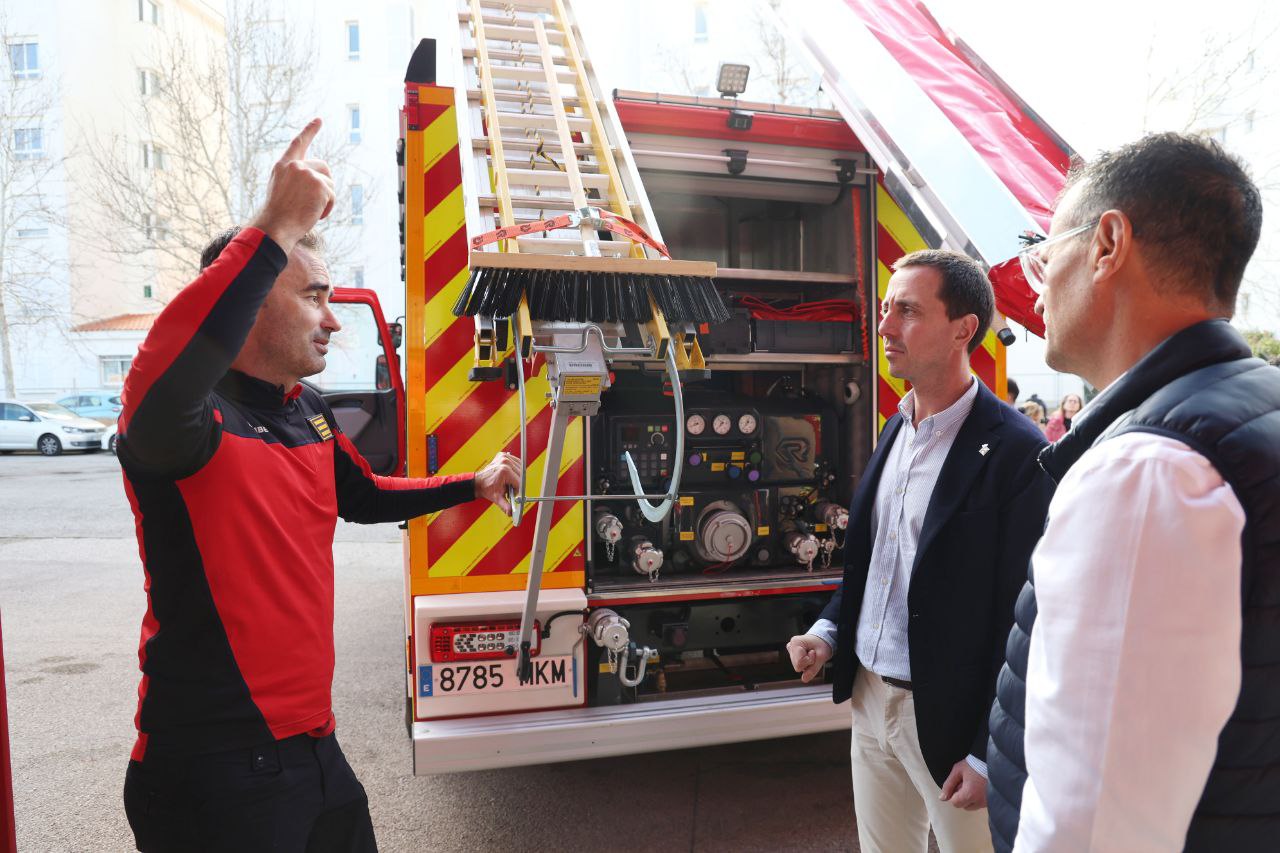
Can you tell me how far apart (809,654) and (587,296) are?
111 centimetres

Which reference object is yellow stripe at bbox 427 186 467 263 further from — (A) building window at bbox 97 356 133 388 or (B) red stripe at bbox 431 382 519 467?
(A) building window at bbox 97 356 133 388

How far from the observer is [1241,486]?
0.88m

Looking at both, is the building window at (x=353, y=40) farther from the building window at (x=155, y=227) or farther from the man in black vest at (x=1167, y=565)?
the man in black vest at (x=1167, y=565)

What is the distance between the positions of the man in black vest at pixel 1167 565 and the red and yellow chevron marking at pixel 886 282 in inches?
93.5

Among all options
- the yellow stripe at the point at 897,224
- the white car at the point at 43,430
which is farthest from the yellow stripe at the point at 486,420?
the white car at the point at 43,430

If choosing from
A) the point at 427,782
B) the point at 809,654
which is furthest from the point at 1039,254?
the point at 427,782

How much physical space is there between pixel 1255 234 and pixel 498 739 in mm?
2367

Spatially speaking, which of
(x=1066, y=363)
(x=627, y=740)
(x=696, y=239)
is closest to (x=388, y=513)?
(x=627, y=740)

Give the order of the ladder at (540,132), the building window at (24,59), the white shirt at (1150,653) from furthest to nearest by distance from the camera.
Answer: the building window at (24,59) → the ladder at (540,132) → the white shirt at (1150,653)

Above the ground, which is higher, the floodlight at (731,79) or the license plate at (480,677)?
the floodlight at (731,79)

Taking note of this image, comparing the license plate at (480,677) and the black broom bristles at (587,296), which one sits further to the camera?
the license plate at (480,677)

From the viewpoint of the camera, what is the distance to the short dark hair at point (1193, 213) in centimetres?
101

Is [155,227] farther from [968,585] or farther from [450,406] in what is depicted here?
[968,585]

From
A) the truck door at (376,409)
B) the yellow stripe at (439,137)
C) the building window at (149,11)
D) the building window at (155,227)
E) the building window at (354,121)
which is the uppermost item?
the building window at (149,11)
